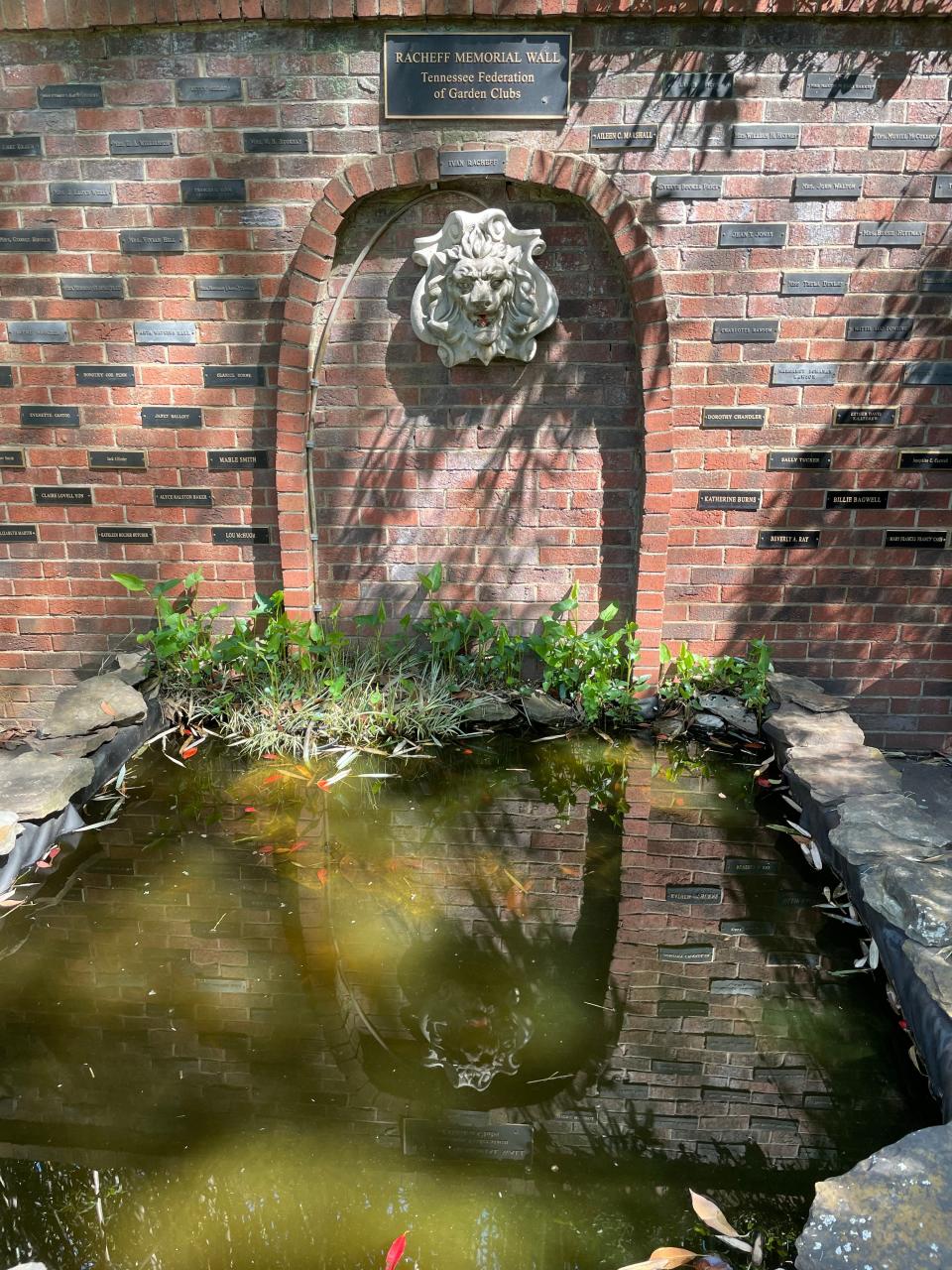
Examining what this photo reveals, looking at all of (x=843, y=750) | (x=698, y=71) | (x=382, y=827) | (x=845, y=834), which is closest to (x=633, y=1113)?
(x=845, y=834)

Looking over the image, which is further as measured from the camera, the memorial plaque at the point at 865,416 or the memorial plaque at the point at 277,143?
the memorial plaque at the point at 865,416

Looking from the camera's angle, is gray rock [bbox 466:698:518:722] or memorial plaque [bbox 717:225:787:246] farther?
gray rock [bbox 466:698:518:722]

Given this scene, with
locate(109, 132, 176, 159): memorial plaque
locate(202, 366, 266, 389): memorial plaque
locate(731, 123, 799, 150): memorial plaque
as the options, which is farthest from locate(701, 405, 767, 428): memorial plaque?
locate(109, 132, 176, 159): memorial plaque

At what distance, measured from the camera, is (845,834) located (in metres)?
2.99

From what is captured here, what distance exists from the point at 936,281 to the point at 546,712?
2480 millimetres

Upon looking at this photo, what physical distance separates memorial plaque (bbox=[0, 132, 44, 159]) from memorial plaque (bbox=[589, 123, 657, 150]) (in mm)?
2361

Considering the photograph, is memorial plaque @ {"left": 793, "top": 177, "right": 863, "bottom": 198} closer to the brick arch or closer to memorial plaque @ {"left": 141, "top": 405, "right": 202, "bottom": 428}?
the brick arch

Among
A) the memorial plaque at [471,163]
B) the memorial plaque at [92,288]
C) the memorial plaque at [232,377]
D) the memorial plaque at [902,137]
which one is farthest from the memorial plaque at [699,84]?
the memorial plaque at [92,288]

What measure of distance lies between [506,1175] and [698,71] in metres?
3.96

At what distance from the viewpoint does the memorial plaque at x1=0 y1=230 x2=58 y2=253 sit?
13.6 feet

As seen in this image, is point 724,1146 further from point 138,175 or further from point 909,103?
point 138,175

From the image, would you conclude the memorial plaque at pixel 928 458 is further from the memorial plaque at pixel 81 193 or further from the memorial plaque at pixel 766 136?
the memorial plaque at pixel 81 193

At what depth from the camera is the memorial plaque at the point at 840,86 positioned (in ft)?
12.4

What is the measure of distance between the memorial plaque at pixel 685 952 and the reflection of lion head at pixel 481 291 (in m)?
2.63
